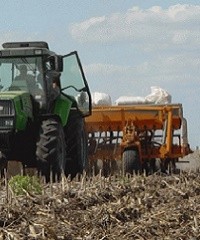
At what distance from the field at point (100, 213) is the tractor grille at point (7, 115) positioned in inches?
115

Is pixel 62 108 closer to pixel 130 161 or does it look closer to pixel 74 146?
pixel 74 146

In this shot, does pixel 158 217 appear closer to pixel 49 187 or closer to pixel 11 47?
pixel 49 187

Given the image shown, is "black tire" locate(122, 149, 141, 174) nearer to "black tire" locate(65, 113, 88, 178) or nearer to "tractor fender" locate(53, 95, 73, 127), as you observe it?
"black tire" locate(65, 113, 88, 178)

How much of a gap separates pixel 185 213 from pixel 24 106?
5510 mm

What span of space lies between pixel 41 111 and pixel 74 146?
1.14 metres

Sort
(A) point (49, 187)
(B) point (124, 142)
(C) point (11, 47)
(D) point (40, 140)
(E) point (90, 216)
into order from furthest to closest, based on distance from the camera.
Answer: (B) point (124, 142) → (C) point (11, 47) → (D) point (40, 140) → (A) point (49, 187) → (E) point (90, 216)

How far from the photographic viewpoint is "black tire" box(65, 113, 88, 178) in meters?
14.8

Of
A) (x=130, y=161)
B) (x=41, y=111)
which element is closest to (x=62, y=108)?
(x=41, y=111)

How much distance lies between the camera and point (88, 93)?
14883 mm

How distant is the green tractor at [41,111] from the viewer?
1344 centimetres

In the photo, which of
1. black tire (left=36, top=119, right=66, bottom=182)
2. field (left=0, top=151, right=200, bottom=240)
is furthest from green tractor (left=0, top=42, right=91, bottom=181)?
field (left=0, top=151, right=200, bottom=240)

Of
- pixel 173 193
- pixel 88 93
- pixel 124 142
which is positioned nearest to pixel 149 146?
pixel 124 142

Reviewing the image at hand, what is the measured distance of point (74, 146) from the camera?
14.9 meters

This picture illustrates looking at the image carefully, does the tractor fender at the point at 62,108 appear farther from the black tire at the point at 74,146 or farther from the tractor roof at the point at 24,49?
the tractor roof at the point at 24,49
